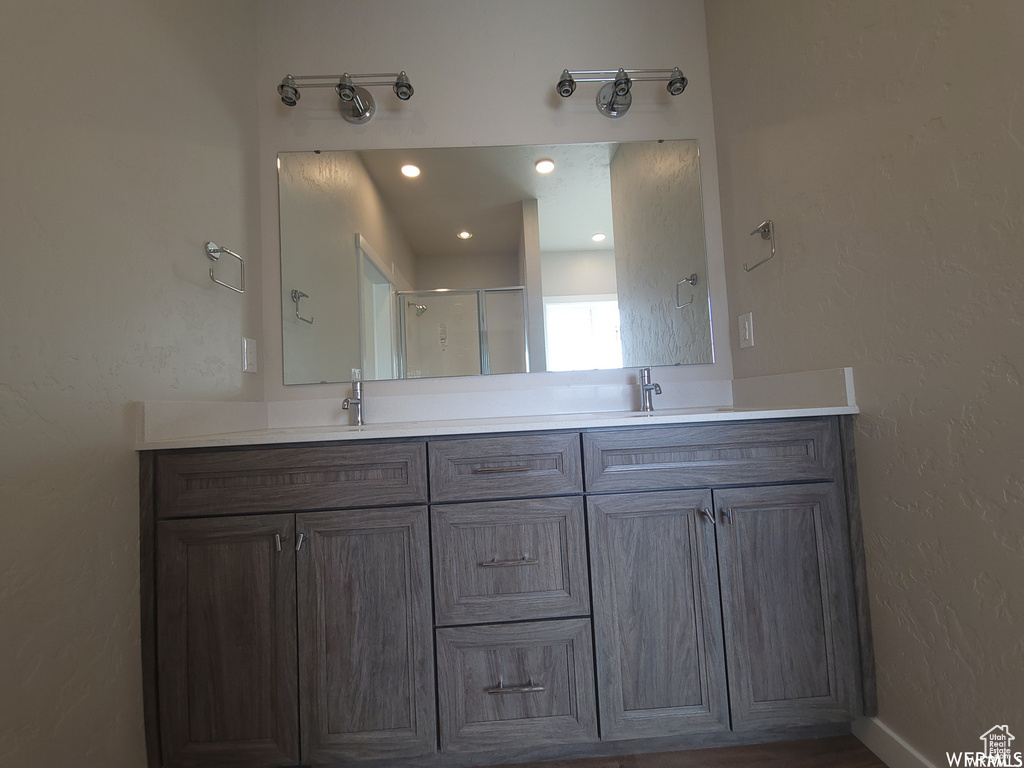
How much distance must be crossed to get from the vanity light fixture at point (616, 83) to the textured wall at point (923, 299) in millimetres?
362

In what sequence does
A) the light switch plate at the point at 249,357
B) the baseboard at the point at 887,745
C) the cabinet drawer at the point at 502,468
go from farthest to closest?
the light switch plate at the point at 249,357 < the cabinet drawer at the point at 502,468 < the baseboard at the point at 887,745

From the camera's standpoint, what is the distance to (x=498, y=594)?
123 cm

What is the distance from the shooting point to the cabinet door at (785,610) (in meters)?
1.24

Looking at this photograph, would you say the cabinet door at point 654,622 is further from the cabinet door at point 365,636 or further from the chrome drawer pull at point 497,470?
the cabinet door at point 365,636

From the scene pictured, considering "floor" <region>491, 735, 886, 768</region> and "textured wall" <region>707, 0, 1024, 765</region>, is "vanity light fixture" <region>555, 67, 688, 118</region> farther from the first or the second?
"floor" <region>491, 735, 886, 768</region>

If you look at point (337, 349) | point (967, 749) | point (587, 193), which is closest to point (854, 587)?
point (967, 749)

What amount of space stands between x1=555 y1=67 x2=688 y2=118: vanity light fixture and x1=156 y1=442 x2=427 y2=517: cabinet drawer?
1.42 meters

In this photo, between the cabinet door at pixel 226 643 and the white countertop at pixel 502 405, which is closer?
the cabinet door at pixel 226 643

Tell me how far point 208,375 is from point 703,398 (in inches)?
65.5

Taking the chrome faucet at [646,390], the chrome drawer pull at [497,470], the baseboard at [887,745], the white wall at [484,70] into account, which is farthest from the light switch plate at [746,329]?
the baseboard at [887,745]

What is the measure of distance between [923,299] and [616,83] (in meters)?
1.27

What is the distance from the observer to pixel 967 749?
1.01 metres

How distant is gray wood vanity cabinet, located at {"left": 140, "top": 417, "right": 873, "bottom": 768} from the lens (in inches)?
46.9

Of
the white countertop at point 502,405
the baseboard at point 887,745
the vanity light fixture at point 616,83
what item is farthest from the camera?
the vanity light fixture at point 616,83
